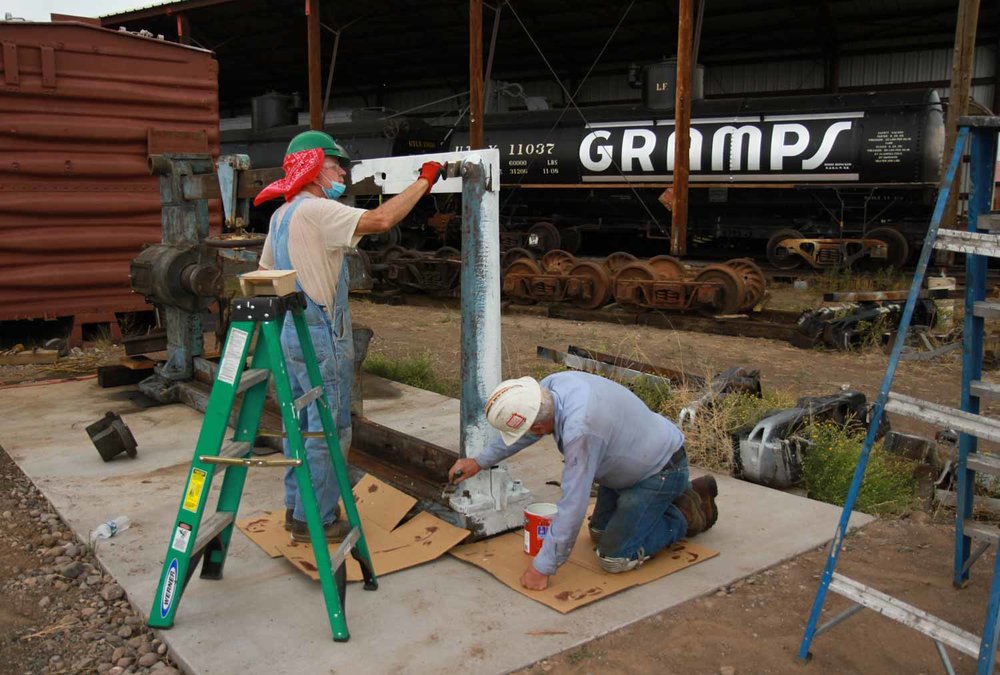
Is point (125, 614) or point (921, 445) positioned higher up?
point (921, 445)

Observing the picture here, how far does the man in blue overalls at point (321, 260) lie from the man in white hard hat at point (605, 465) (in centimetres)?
60

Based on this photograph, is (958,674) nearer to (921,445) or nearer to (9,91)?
(921,445)

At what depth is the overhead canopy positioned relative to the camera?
18062 millimetres

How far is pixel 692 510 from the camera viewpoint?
3.88 m

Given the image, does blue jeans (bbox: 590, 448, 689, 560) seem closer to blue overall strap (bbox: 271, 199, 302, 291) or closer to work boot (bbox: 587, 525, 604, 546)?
work boot (bbox: 587, 525, 604, 546)

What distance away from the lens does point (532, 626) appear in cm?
323

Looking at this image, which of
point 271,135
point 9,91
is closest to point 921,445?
point 9,91

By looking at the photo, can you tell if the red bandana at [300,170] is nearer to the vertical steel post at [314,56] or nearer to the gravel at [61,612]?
the gravel at [61,612]

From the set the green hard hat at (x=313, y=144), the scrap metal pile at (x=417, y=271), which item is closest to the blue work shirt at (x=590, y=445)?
the green hard hat at (x=313, y=144)

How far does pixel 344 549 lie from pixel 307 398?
580 millimetres

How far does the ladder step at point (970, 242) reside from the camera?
2.79 m

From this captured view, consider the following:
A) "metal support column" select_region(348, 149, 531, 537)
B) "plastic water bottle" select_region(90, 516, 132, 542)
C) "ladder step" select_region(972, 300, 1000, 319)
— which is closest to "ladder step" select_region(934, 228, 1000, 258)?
"ladder step" select_region(972, 300, 1000, 319)

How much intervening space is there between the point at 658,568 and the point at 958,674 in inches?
45.3

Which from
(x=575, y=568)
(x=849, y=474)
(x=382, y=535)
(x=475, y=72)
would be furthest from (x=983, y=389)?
(x=475, y=72)
